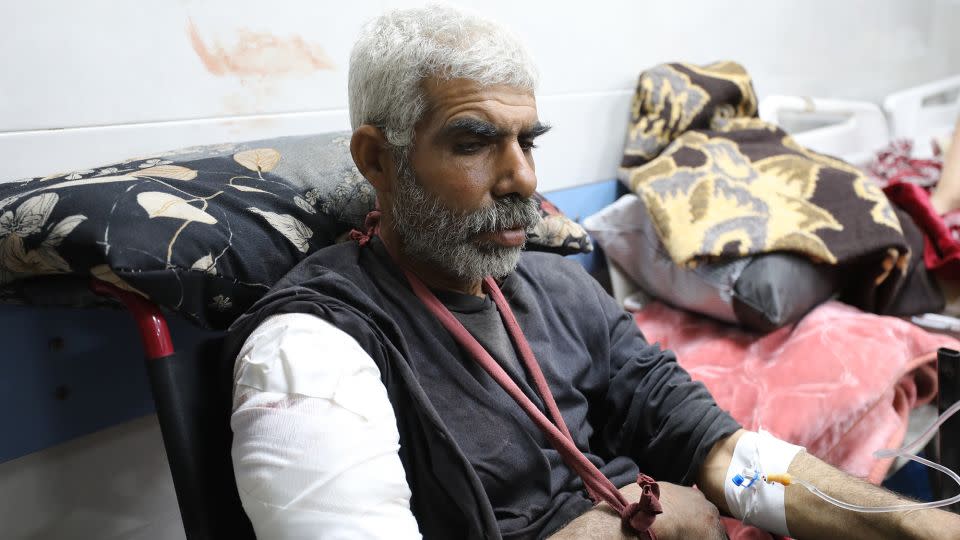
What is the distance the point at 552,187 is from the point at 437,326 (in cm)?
102

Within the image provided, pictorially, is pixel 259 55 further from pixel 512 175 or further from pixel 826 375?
pixel 826 375

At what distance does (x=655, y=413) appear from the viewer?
125cm

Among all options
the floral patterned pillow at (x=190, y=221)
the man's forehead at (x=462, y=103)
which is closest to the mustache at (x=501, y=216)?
the man's forehead at (x=462, y=103)

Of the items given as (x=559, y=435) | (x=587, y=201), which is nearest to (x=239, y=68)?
(x=559, y=435)

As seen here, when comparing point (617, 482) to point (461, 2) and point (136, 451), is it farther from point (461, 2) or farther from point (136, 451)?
point (461, 2)

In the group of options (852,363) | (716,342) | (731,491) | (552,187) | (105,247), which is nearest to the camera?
(105,247)

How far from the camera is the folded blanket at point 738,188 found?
1798 mm

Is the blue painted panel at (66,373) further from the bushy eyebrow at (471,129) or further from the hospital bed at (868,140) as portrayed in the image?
the hospital bed at (868,140)

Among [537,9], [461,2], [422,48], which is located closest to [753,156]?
[537,9]

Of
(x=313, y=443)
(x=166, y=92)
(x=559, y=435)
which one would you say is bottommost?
(x=559, y=435)

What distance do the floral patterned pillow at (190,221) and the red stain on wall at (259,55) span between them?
0.22 m

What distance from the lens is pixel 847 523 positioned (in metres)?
1.09

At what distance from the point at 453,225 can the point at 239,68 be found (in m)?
0.59

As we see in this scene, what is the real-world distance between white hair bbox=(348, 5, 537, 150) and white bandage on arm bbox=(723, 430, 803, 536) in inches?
26.2
